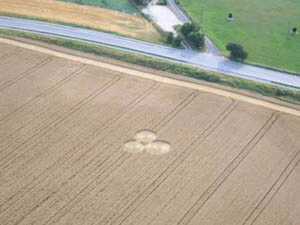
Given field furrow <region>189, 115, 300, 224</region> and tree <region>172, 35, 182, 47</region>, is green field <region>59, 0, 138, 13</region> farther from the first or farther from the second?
field furrow <region>189, 115, 300, 224</region>

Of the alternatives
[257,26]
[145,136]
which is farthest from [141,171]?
[257,26]

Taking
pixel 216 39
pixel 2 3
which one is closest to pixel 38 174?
pixel 216 39

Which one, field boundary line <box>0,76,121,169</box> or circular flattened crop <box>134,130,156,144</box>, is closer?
field boundary line <box>0,76,121,169</box>

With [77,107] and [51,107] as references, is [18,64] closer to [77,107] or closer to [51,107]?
[51,107]

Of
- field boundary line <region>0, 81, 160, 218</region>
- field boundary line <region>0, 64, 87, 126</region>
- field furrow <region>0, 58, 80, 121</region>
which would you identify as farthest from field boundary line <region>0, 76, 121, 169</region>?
field furrow <region>0, 58, 80, 121</region>

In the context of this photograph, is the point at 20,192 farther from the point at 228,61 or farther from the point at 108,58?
the point at 228,61

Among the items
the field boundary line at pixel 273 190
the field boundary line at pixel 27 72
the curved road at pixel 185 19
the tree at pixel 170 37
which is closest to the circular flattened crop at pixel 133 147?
the field boundary line at pixel 273 190
